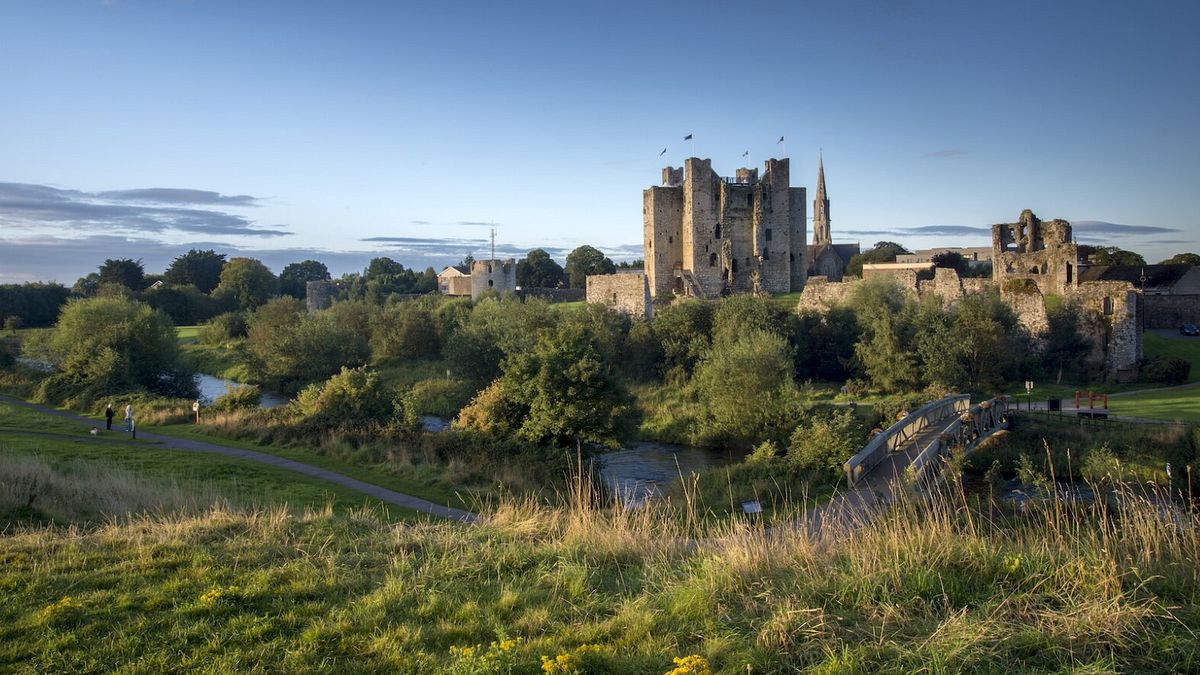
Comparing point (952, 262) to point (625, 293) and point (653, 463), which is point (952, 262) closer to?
point (625, 293)

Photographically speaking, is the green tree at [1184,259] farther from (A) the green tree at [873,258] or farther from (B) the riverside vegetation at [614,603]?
(B) the riverside vegetation at [614,603]

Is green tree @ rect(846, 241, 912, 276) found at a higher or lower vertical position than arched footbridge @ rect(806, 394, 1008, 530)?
higher

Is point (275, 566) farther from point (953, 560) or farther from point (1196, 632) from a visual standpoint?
point (1196, 632)

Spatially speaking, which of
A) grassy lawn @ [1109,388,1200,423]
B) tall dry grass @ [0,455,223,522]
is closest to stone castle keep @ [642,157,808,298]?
grassy lawn @ [1109,388,1200,423]

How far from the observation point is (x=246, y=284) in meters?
86.0

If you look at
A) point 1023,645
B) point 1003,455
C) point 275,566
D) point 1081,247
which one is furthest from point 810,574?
point 1081,247

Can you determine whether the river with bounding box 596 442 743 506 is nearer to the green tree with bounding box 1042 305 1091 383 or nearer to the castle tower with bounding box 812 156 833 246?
the green tree with bounding box 1042 305 1091 383

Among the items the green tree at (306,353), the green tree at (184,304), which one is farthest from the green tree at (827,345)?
the green tree at (184,304)

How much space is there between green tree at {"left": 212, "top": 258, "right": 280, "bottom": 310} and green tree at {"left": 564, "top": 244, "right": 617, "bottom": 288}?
34339 mm

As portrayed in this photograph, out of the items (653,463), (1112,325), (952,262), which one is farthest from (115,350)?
(952,262)

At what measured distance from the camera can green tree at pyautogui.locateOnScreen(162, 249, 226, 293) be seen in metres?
96.9

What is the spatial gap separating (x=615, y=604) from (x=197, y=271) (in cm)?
10692

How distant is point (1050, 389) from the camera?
32.5 metres

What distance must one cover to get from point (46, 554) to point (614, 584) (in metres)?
5.33
